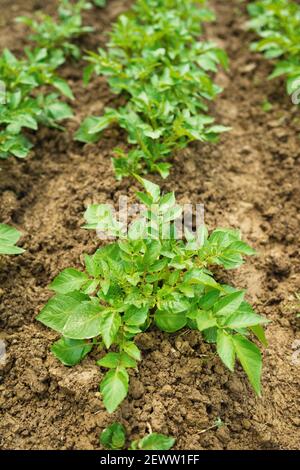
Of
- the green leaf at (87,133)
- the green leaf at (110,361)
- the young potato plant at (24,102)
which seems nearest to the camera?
the green leaf at (110,361)

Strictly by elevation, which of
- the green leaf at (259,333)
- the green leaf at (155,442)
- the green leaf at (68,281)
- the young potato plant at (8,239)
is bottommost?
the green leaf at (155,442)

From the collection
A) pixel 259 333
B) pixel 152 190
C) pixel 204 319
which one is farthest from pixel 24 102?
pixel 259 333

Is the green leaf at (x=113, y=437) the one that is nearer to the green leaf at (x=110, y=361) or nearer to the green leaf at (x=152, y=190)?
the green leaf at (x=110, y=361)

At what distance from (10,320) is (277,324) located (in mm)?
1050

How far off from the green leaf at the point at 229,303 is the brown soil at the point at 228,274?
224 millimetres

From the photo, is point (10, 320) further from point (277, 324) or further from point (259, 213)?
point (259, 213)

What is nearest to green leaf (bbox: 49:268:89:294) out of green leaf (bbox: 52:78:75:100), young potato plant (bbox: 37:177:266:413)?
young potato plant (bbox: 37:177:266:413)

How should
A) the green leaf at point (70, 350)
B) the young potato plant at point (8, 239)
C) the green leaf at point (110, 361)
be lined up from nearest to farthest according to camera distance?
the green leaf at point (110, 361), the green leaf at point (70, 350), the young potato plant at point (8, 239)

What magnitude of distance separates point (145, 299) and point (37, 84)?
1.38 metres

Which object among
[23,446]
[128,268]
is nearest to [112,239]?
[128,268]

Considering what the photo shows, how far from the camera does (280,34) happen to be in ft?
11.3

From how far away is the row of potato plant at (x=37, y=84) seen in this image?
8.45 ft

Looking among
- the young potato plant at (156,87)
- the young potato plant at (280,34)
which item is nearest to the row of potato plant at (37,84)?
the young potato plant at (156,87)

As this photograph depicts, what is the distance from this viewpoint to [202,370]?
6.60 ft
